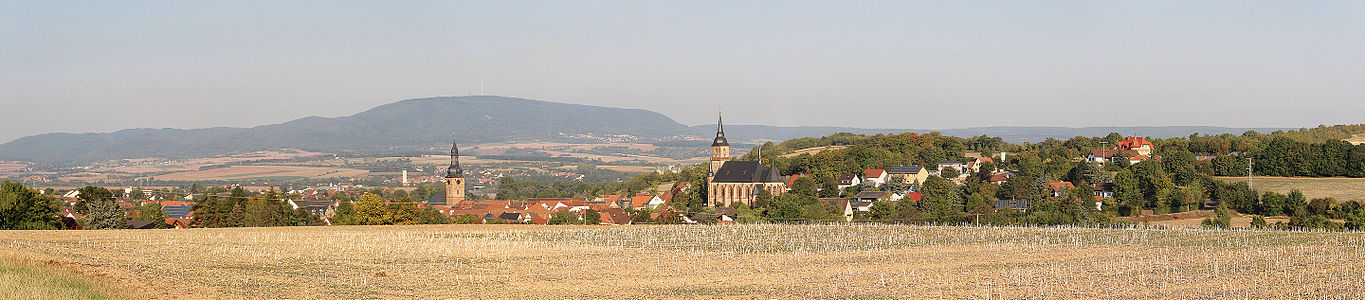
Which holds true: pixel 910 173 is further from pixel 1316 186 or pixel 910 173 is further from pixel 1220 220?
pixel 1220 220

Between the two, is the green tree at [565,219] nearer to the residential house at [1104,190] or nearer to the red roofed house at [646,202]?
the red roofed house at [646,202]

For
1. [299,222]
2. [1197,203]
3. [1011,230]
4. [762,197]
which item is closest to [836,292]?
[1011,230]

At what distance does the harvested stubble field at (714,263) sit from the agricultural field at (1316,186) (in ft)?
155

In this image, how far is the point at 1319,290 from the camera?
108 ft

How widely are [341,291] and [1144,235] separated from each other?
40.8m

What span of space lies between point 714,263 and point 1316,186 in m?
83.6

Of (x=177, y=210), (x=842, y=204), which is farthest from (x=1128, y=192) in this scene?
(x=177, y=210)

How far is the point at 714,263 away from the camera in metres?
43.2

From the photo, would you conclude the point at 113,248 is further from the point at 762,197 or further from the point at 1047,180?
the point at 1047,180

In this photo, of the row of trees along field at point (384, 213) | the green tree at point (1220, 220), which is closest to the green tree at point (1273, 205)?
the green tree at point (1220, 220)

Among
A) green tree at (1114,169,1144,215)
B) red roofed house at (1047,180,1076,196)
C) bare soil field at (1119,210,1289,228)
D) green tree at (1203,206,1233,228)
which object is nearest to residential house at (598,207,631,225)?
bare soil field at (1119,210,1289,228)

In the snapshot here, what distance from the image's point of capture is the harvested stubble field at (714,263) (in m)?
33.4

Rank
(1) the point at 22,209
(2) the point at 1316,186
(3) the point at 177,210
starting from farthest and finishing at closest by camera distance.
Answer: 1. (3) the point at 177,210
2. (2) the point at 1316,186
3. (1) the point at 22,209

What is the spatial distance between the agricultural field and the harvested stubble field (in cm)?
4718
